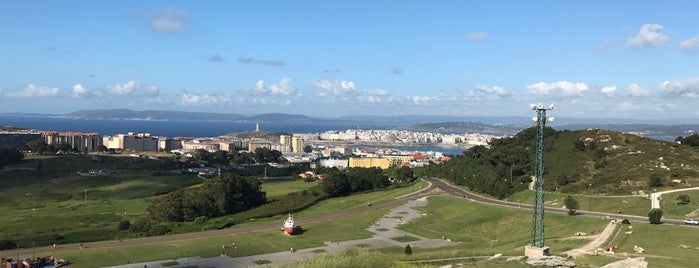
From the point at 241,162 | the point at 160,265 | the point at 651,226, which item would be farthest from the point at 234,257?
the point at 241,162

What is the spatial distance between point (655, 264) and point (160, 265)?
32.6 meters

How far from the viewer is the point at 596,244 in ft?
124

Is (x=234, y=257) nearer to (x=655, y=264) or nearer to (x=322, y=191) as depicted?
(x=655, y=264)

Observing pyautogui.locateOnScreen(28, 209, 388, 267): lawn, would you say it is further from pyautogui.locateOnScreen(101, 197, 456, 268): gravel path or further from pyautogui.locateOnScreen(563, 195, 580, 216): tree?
pyautogui.locateOnScreen(563, 195, 580, 216): tree

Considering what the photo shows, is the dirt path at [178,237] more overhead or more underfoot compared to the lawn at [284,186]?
more overhead

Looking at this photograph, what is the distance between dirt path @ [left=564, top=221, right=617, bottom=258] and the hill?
2327cm

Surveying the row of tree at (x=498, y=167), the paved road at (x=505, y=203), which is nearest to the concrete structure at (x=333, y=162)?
the row of tree at (x=498, y=167)

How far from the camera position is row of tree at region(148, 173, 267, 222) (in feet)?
227

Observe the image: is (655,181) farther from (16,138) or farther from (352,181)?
(16,138)

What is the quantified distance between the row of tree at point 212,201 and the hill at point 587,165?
33.4m

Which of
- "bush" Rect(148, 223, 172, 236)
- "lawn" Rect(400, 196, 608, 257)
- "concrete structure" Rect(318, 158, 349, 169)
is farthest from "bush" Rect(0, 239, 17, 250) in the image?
"concrete structure" Rect(318, 158, 349, 169)

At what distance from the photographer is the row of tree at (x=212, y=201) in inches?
2721

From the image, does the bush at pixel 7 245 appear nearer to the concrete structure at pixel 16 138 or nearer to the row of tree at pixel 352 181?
the row of tree at pixel 352 181

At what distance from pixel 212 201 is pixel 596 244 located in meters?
51.7
